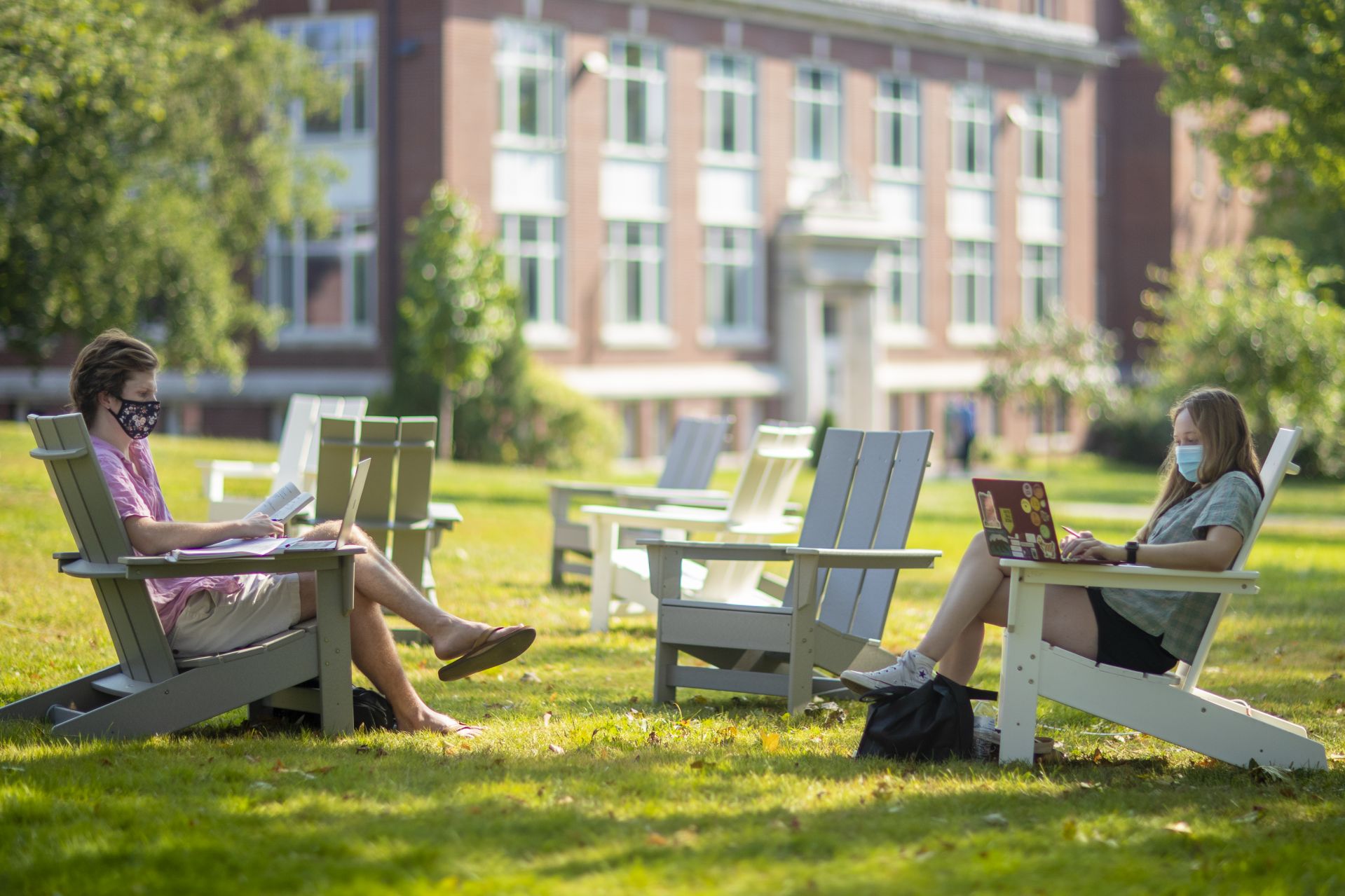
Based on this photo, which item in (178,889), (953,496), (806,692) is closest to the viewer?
(178,889)

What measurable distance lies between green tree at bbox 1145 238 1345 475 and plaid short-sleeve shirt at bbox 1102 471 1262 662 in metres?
26.9

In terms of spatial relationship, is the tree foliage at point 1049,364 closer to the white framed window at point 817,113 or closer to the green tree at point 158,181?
the white framed window at point 817,113

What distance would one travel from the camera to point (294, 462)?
1143 centimetres

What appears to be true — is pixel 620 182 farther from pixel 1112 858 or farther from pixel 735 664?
pixel 1112 858

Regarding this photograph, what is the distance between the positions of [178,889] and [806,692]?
10.9 feet

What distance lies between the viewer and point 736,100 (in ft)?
113

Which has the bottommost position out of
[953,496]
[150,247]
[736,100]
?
[953,496]

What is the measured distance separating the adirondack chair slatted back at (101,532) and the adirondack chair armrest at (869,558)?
2597 millimetres

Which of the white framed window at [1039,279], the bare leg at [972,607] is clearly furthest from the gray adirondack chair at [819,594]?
the white framed window at [1039,279]

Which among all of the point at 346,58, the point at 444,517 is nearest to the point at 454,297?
the point at 346,58

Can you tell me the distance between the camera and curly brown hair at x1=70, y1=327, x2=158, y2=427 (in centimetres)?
581

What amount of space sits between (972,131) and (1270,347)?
1107 centimetres

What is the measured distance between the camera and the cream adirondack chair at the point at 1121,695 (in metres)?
5.80

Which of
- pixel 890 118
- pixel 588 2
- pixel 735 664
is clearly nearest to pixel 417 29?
pixel 588 2
